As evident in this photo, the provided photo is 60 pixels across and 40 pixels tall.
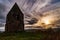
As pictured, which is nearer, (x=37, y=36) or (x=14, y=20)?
(x=37, y=36)

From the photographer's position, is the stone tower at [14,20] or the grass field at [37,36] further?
the stone tower at [14,20]

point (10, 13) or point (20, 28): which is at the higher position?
point (10, 13)

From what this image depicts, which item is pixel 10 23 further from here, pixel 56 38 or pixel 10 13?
pixel 56 38

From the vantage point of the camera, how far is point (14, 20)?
5884 cm

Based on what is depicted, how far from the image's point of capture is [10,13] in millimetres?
59875

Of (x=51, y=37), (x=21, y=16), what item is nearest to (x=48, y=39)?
(x=51, y=37)

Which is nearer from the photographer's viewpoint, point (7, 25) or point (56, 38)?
point (56, 38)

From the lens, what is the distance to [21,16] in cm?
5838

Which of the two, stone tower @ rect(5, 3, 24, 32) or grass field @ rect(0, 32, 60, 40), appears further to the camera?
stone tower @ rect(5, 3, 24, 32)

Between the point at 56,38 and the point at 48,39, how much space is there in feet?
2.73

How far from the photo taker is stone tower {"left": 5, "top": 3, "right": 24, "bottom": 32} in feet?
192

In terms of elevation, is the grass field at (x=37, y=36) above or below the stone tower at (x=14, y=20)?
below

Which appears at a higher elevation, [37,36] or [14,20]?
[14,20]

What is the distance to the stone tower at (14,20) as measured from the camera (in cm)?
5844
